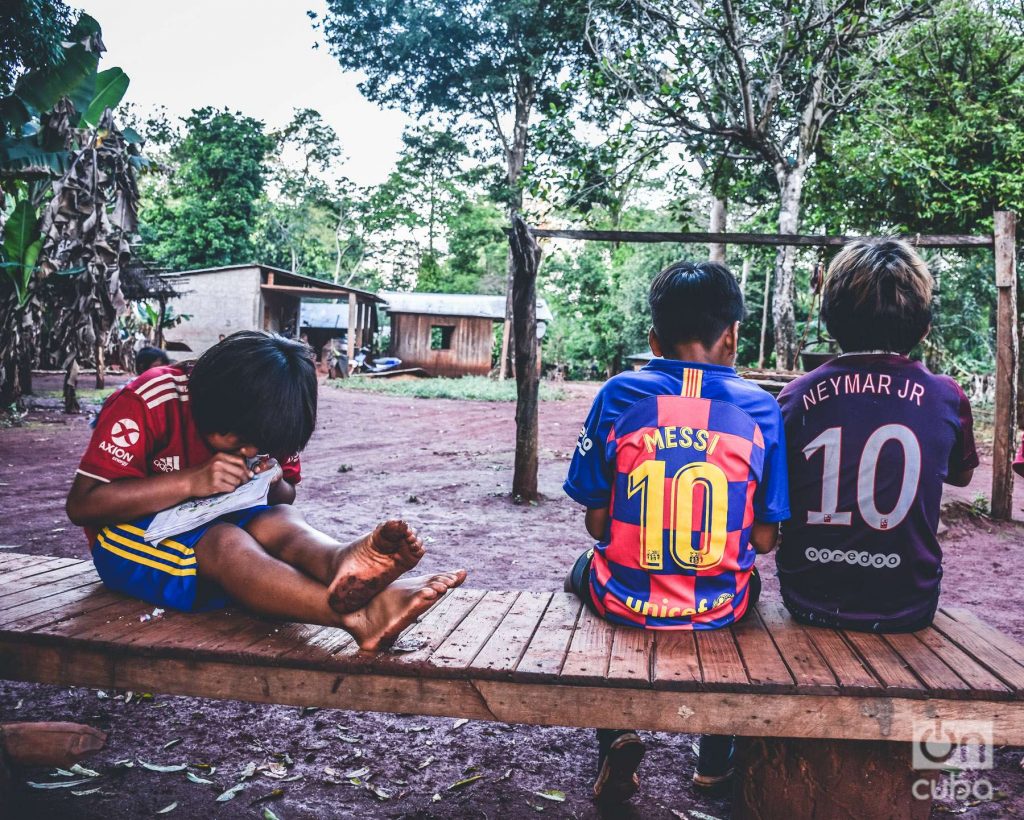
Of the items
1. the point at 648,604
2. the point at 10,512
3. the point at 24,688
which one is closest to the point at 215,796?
the point at 24,688

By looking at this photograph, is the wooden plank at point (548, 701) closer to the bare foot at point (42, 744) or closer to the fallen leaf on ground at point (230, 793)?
the bare foot at point (42, 744)

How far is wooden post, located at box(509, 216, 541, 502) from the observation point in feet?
21.8

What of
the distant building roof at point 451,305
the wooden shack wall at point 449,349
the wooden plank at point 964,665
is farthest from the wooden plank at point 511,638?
the wooden shack wall at point 449,349

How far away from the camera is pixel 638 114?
473 inches

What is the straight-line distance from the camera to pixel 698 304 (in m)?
2.19

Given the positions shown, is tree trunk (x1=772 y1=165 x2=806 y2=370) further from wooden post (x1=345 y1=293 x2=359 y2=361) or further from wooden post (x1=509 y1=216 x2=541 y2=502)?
wooden post (x1=345 y1=293 x2=359 y2=361)

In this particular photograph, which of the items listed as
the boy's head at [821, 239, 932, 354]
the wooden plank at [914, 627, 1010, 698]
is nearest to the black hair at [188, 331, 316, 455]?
the boy's head at [821, 239, 932, 354]

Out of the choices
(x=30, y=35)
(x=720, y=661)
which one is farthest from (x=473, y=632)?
(x=30, y=35)

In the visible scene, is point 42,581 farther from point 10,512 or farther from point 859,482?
point 10,512

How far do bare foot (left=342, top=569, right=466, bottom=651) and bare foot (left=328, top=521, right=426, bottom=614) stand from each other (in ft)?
0.13

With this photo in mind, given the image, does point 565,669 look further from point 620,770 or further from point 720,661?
point 620,770

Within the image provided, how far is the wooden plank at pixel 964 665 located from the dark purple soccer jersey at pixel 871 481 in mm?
75

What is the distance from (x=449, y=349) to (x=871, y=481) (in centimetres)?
2735

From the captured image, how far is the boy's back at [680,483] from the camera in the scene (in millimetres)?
2070
